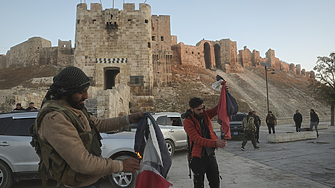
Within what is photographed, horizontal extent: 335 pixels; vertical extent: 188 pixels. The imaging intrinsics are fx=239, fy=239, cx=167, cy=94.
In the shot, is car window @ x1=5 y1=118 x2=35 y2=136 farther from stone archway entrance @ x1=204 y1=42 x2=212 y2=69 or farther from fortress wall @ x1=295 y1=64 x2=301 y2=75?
fortress wall @ x1=295 y1=64 x2=301 y2=75

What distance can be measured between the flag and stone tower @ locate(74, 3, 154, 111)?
19264mm

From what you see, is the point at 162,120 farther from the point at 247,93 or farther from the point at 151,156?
the point at 247,93

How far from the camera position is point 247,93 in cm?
4869

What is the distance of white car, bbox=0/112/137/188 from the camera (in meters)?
4.99

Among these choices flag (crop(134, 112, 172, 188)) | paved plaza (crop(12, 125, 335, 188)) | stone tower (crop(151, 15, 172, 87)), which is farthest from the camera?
stone tower (crop(151, 15, 172, 87))

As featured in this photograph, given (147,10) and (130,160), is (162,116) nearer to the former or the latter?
(130,160)

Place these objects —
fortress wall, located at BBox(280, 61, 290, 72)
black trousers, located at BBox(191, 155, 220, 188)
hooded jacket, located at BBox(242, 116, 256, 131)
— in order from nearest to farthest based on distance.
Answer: black trousers, located at BBox(191, 155, 220, 188)
hooded jacket, located at BBox(242, 116, 256, 131)
fortress wall, located at BBox(280, 61, 290, 72)

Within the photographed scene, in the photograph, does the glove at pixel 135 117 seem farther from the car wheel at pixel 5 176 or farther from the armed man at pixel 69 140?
the car wheel at pixel 5 176

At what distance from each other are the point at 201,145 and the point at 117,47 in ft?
64.7

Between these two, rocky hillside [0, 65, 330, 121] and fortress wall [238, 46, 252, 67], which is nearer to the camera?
rocky hillside [0, 65, 330, 121]

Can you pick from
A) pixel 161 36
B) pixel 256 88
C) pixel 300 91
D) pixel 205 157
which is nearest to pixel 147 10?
pixel 205 157

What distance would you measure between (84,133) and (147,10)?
2232 cm

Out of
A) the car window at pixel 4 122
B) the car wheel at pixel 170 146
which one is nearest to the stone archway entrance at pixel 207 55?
the car wheel at pixel 170 146

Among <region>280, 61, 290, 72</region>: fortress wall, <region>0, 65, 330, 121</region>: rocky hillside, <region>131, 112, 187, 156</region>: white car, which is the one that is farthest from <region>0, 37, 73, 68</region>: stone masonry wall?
<region>280, 61, 290, 72</region>: fortress wall
